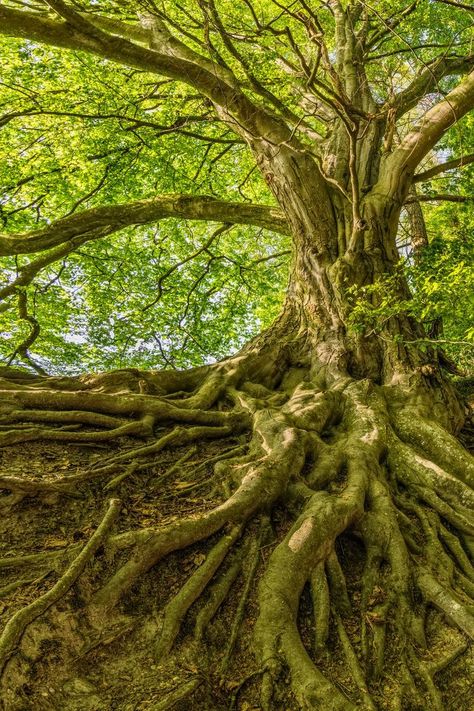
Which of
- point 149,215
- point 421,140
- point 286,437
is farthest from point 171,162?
point 286,437

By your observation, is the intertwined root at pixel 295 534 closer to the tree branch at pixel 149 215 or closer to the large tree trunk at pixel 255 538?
the large tree trunk at pixel 255 538

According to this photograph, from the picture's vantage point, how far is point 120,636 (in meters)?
2.38

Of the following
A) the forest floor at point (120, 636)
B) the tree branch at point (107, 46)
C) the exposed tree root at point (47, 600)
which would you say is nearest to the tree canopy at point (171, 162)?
the tree branch at point (107, 46)

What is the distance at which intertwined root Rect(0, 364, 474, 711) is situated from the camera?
2387 mm

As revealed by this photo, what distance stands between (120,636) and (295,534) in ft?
3.95

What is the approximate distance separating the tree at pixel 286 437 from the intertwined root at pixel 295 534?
0.01 metres

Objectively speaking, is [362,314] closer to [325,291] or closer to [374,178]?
[325,291]

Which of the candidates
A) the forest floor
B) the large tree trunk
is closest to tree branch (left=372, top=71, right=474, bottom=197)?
the large tree trunk

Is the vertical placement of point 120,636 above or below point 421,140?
below

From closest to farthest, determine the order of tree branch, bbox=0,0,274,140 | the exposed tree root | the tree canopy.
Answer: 1. the exposed tree root
2. tree branch, bbox=0,0,274,140
3. the tree canopy

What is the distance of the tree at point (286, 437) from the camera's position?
244 centimetres

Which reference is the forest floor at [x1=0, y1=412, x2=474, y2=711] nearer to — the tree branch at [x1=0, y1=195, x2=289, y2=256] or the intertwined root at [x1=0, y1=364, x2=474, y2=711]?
the intertwined root at [x1=0, y1=364, x2=474, y2=711]

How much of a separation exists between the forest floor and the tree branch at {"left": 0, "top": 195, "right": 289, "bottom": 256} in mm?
4513

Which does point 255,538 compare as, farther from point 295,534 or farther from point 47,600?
point 47,600
